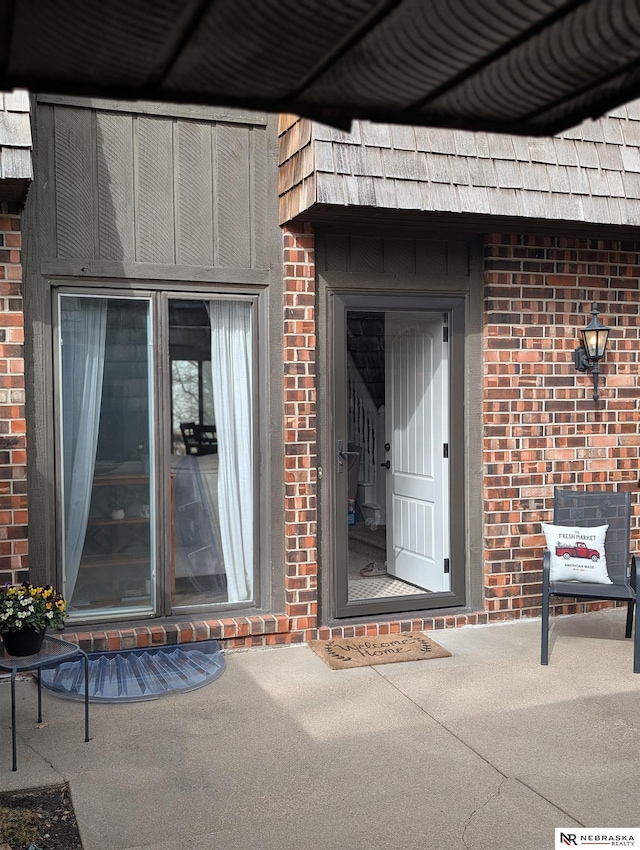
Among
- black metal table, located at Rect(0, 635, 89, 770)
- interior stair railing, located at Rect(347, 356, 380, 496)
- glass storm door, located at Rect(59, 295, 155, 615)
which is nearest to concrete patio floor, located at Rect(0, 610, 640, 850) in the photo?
black metal table, located at Rect(0, 635, 89, 770)

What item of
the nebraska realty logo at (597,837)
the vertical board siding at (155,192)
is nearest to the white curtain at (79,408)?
the vertical board siding at (155,192)

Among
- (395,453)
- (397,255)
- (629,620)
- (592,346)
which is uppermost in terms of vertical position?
(397,255)

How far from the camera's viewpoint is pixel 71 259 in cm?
Answer: 489

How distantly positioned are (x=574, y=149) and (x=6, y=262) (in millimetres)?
3513

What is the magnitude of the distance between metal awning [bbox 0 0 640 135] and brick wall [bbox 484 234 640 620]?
406cm

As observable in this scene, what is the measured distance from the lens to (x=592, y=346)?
5.81 metres

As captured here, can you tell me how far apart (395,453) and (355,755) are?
306cm

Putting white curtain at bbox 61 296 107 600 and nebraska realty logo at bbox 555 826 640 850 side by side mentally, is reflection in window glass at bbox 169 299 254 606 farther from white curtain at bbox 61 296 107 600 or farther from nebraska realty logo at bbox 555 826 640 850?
nebraska realty logo at bbox 555 826 640 850

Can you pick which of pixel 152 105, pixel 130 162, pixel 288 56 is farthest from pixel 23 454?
pixel 288 56

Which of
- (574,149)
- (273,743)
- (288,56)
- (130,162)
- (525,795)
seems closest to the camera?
(288,56)

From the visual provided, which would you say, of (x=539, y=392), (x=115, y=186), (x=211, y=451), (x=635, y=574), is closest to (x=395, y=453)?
(x=539, y=392)

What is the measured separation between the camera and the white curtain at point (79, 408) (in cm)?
500

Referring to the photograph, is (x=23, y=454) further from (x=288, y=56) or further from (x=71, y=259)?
(x=288, y=56)

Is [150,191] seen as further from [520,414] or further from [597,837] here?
[597,837]
